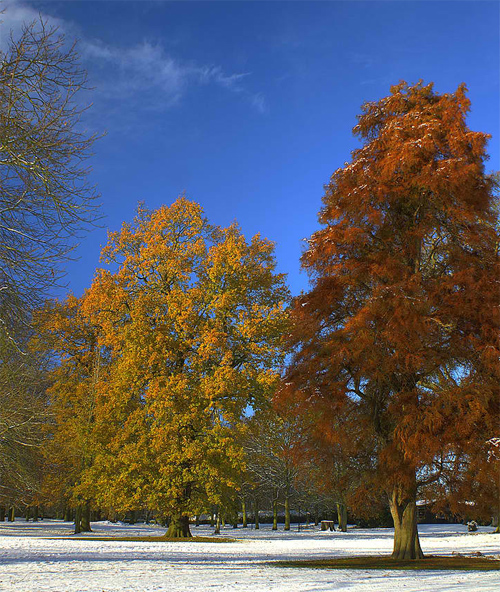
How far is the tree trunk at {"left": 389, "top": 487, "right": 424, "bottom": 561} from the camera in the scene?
1511cm

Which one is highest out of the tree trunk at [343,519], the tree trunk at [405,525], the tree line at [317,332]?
the tree line at [317,332]

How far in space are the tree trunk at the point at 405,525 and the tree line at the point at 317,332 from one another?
0.05m

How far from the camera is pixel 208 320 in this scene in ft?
74.3

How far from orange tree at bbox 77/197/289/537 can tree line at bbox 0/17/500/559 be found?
9 cm

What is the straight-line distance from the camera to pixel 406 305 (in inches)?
539

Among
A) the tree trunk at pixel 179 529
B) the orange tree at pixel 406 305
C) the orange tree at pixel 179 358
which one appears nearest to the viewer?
the orange tree at pixel 406 305

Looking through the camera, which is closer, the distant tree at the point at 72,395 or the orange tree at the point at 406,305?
the orange tree at the point at 406,305

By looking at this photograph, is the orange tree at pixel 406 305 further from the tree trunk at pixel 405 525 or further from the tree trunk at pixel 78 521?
the tree trunk at pixel 78 521

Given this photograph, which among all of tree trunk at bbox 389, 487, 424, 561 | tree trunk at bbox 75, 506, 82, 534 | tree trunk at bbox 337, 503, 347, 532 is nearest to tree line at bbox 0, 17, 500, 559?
tree trunk at bbox 389, 487, 424, 561

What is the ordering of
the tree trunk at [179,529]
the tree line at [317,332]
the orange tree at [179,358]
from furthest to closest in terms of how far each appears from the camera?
the tree trunk at [179,529], the orange tree at [179,358], the tree line at [317,332]

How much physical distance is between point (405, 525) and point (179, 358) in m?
11.4

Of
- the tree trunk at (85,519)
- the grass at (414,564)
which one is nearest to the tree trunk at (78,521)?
the tree trunk at (85,519)

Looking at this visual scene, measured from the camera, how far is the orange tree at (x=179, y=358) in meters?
21.2

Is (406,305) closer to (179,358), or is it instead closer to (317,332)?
(317,332)
